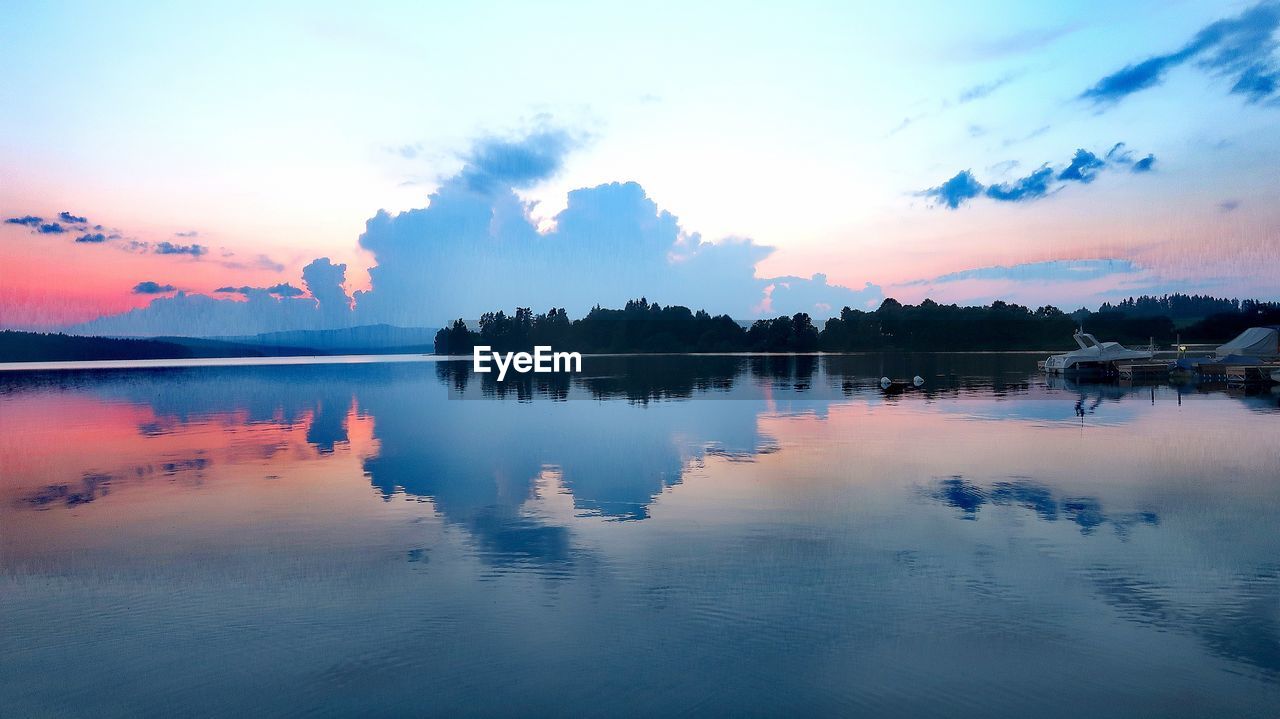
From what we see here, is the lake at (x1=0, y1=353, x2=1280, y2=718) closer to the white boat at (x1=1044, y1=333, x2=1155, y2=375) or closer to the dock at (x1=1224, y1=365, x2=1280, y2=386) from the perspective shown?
the dock at (x1=1224, y1=365, x2=1280, y2=386)

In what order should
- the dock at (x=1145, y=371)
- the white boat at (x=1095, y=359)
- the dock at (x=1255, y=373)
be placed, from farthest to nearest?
the white boat at (x=1095, y=359) < the dock at (x=1145, y=371) < the dock at (x=1255, y=373)

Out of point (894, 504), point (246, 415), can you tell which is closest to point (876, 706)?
point (894, 504)

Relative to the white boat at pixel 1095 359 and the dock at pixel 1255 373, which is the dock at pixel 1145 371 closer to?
the white boat at pixel 1095 359

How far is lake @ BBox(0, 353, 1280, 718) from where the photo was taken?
8602 mm

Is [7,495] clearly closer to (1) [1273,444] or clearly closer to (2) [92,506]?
(2) [92,506]

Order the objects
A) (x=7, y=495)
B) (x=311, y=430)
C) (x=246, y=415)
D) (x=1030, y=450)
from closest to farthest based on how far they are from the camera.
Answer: (x=7, y=495) → (x=1030, y=450) → (x=311, y=430) → (x=246, y=415)

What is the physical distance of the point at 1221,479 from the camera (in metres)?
20.9

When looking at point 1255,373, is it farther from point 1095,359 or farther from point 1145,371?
point 1095,359

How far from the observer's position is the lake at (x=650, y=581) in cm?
860

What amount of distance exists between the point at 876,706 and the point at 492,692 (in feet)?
14.6

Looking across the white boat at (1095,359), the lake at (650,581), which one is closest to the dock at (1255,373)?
the white boat at (1095,359)

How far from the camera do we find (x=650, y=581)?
12.1m

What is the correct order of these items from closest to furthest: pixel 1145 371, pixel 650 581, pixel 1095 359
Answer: pixel 650 581 < pixel 1145 371 < pixel 1095 359

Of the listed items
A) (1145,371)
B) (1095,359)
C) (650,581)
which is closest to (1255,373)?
(1145,371)
